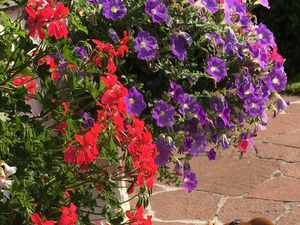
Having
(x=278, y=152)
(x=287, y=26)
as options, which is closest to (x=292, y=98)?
(x=287, y=26)

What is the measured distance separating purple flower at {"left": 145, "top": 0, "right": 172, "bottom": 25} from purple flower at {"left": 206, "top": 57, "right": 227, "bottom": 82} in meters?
0.26

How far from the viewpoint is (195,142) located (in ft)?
9.93

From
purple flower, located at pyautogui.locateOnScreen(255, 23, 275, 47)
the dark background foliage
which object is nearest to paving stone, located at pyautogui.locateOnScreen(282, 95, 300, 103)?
the dark background foliage

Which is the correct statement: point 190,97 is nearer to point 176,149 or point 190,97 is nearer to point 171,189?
point 176,149

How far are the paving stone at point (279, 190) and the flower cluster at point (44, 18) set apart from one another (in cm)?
320

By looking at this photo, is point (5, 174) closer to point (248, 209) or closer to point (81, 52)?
point (81, 52)

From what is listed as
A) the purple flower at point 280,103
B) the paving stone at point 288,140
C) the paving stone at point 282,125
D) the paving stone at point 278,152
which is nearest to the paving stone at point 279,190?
the paving stone at point 278,152

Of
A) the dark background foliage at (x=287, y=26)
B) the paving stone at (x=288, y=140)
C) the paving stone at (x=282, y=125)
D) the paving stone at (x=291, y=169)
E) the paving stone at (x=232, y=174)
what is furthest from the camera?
the dark background foliage at (x=287, y=26)

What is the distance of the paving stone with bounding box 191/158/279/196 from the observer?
532 centimetres

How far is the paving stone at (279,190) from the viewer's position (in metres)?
5.06

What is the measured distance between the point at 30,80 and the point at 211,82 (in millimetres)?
1061

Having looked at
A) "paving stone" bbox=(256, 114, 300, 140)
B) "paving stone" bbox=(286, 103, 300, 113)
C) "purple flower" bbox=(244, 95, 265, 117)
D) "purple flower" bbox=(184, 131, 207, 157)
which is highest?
"purple flower" bbox=(244, 95, 265, 117)

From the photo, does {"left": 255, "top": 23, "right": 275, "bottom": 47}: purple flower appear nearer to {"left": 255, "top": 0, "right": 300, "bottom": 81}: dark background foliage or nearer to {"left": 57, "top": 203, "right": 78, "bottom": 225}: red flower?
{"left": 57, "top": 203, "right": 78, "bottom": 225}: red flower

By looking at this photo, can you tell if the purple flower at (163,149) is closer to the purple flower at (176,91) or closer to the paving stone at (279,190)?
the purple flower at (176,91)
